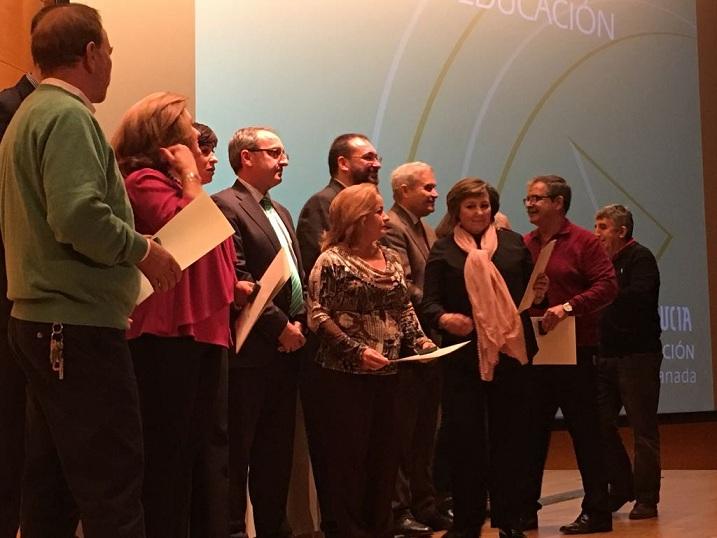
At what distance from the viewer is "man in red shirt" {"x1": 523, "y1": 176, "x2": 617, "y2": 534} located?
4.68 metres

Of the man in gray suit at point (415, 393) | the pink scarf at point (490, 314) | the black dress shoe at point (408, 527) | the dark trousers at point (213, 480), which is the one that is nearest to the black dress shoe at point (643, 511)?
the man in gray suit at point (415, 393)

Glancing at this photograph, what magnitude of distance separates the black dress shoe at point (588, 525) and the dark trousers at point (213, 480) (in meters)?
2.22

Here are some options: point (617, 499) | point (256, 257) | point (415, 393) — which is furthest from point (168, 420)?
point (617, 499)

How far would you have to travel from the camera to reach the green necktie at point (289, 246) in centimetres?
412

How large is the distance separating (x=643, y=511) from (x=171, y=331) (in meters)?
3.30

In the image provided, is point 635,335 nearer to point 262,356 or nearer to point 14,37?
point 262,356

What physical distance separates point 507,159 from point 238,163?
94.9 inches

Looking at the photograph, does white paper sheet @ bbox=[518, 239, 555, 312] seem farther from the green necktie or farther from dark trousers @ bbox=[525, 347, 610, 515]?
the green necktie

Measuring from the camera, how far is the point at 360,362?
3758mm

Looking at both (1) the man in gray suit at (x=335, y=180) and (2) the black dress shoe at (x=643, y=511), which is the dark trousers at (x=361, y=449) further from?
(2) the black dress shoe at (x=643, y=511)

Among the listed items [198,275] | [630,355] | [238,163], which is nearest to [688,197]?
[630,355]

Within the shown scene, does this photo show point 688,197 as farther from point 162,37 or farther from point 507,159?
point 162,37

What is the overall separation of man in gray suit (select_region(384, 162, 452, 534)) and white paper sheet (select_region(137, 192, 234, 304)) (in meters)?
2.12

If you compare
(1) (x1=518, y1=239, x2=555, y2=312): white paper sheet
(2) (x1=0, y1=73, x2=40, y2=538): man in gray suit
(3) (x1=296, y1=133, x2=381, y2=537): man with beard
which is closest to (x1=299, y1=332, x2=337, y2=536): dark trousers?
(3) (x1=296, y1=133, x2=381, y2=537): man with beard
